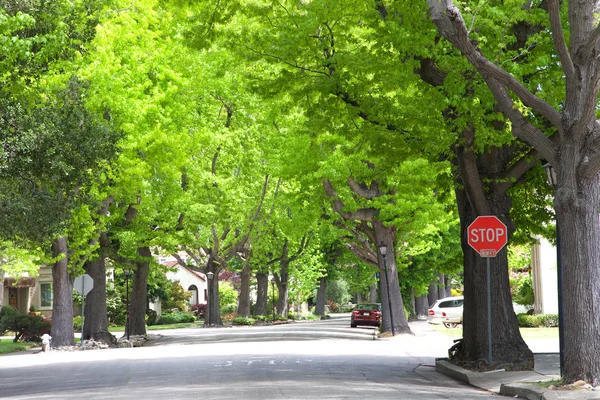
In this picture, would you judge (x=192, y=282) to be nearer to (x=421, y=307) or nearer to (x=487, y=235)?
(x=421, y=307)

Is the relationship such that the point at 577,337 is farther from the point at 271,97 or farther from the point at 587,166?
the point at 271,97

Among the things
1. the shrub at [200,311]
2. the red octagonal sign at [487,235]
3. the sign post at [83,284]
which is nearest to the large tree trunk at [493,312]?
the red octagonal sign at [487,235]

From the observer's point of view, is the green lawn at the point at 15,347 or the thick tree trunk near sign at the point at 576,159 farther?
the green lawn at the point at 15,347

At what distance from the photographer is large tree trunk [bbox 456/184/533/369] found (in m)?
17.9

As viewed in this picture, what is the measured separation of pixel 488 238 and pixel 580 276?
4359 millimetres

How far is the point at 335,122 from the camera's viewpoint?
2023cm

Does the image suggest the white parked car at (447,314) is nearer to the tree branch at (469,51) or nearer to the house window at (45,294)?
the tree branch at (469,51)

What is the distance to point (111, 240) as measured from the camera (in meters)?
39.0

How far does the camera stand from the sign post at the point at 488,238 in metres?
17.6

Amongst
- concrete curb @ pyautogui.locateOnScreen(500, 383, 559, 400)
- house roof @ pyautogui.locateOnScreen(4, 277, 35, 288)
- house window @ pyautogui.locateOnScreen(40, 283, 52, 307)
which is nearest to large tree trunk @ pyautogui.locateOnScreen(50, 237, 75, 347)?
concrete curb @ pyautogui.locateOnScreen(500, 383, 559, 400)

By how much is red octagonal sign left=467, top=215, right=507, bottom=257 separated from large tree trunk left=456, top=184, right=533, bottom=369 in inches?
27.2

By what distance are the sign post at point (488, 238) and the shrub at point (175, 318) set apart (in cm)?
A: 5363

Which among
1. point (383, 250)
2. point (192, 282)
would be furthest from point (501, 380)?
point (192, 282)

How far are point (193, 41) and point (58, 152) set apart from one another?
4109mm
